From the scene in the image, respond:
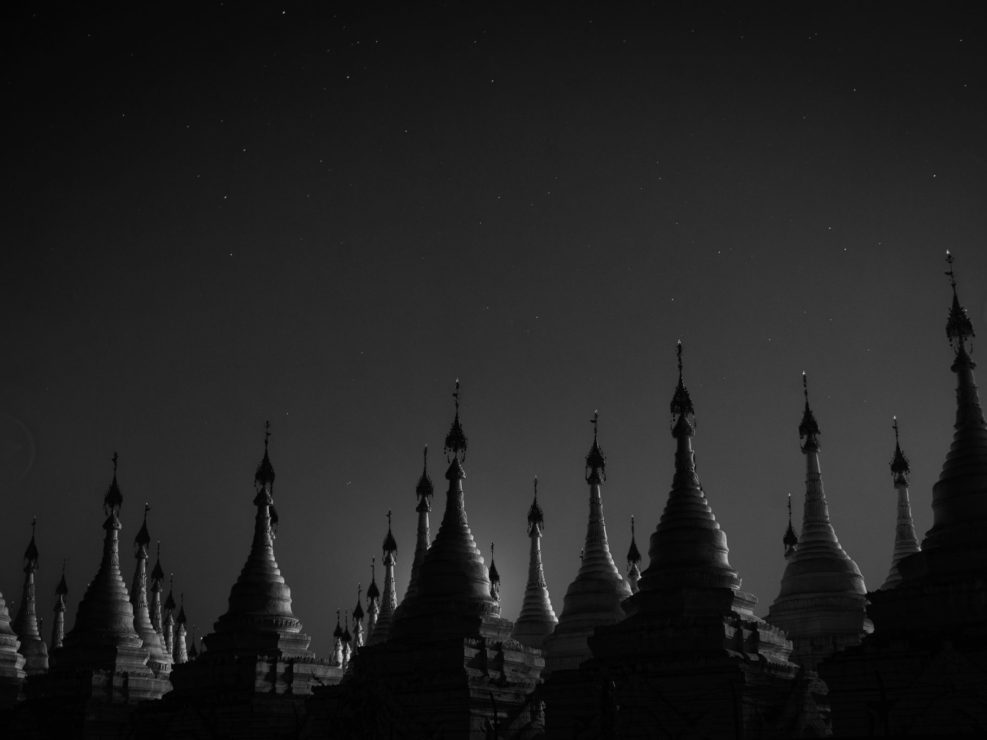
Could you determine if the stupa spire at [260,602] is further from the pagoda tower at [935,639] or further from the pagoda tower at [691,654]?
the pagoda tower at [935,639]

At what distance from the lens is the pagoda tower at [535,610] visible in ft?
178

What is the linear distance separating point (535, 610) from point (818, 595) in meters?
13.9

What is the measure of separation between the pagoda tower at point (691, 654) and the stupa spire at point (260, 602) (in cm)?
1635

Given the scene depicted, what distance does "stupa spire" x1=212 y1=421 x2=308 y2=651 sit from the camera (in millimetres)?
49562

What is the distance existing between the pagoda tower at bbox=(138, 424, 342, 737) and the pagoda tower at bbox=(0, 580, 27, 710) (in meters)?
12.4

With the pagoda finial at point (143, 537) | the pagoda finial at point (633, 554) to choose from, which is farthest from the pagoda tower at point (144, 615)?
the pagoda finial at point (633, 554)

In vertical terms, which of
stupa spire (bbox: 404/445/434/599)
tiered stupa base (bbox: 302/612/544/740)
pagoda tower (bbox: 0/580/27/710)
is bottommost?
tiered stupa base (bbox: 302/612/544/740)

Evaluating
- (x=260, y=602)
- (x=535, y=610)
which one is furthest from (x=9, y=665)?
(x=535, y=610)

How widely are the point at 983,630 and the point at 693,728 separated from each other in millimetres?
8497

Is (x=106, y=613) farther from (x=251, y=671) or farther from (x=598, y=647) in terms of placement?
(x=598, y=647)

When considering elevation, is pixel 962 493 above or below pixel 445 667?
above

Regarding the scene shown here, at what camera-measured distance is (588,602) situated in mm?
49094

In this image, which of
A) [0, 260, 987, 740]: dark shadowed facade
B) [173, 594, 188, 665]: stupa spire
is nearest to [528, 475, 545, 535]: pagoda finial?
[0, 260, 987, 740]: dark shadowed facade

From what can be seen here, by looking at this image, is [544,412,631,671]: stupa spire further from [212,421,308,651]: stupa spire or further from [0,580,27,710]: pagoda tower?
[0,580,27,710]: pagoda tower
